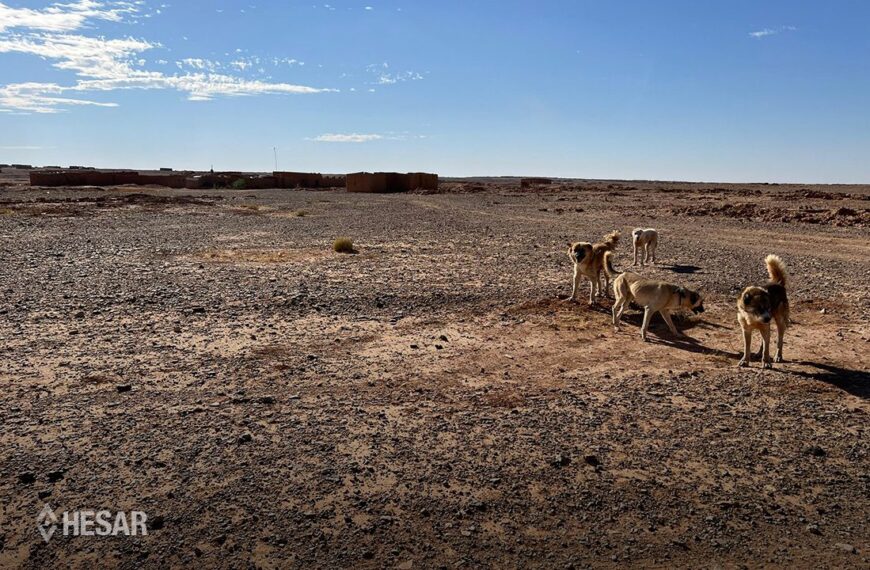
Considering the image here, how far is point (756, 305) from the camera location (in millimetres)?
7082

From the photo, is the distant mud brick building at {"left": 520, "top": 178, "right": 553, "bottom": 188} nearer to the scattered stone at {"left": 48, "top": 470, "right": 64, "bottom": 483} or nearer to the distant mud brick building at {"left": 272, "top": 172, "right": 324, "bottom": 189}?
the distant mud brick building at {"left": 272, "top": 172, "right": 324, "bottom": 189}

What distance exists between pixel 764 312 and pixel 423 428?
4.01m

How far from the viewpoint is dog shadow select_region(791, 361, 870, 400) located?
659cm

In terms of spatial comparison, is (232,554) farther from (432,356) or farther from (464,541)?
(432,356)

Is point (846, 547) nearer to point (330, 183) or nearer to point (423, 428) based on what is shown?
point (423, 428)

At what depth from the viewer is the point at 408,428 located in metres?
5.72

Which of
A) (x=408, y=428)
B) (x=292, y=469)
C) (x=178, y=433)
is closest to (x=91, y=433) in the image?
(x=178, y=433)

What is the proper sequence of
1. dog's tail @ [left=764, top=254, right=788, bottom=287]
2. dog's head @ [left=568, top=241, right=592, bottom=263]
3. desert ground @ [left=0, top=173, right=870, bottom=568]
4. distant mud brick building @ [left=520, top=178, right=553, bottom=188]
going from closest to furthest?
desert ground @ [left=0, top=173, right=870, bottom=568]
dog's tail @ [left=764, top=254, right=788, bottom=287]
dog's head @ [left=568, top=241, right=592, bottom=263]
distant mud brick building @ [left=520, top=178, right=553, bottom=188]

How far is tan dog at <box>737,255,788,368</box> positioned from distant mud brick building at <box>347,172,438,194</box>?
6791 centimetres

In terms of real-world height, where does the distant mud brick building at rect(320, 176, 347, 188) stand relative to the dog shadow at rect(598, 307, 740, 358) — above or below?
above

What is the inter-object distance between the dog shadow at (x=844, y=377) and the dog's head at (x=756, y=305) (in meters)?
0.74

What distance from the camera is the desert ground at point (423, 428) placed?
4117 millimetres

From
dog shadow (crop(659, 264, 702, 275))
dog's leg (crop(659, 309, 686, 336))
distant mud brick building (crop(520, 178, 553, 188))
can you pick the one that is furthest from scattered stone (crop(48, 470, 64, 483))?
Result: distant mud brick building (crop(520, 178, 553, 188))

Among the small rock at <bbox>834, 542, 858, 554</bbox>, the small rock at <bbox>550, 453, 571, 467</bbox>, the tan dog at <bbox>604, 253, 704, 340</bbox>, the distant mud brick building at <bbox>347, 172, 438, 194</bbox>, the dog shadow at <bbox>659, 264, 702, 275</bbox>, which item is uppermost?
the distant mud brick building at <bbox>347, 172, 438, 194</bbox>
